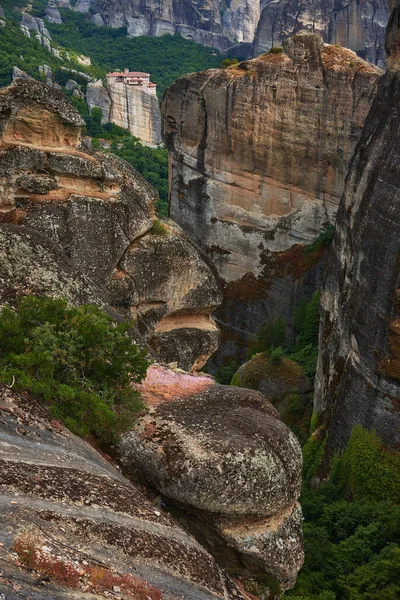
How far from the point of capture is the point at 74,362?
9492mm

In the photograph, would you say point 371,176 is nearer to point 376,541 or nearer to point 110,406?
point 376,541

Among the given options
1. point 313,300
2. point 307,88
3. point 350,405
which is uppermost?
point 307,88

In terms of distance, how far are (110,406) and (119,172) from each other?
7009 mm

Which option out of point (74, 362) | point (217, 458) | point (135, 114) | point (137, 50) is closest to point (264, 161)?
point (74, 362)

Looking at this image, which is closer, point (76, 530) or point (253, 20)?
point (76, 530)

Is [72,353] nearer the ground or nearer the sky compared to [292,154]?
nearer the sky

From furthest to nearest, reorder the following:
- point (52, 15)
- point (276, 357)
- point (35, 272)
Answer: point (52, 15), point (276, 357), point (35, 272)

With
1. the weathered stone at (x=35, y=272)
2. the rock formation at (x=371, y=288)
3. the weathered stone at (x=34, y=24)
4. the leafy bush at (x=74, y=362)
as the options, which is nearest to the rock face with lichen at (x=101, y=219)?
the weathered stone at (x=35, y=272)

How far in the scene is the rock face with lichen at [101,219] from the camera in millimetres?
14164

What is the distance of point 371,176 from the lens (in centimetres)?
2252

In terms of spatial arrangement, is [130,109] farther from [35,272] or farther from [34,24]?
[35,272]

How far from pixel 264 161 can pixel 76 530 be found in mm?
31828

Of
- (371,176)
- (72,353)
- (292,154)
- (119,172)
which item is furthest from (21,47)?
(72,353)

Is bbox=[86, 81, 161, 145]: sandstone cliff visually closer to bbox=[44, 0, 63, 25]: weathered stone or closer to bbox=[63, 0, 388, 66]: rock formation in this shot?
bbox=[63, 0, 388, 66]: rock formation
